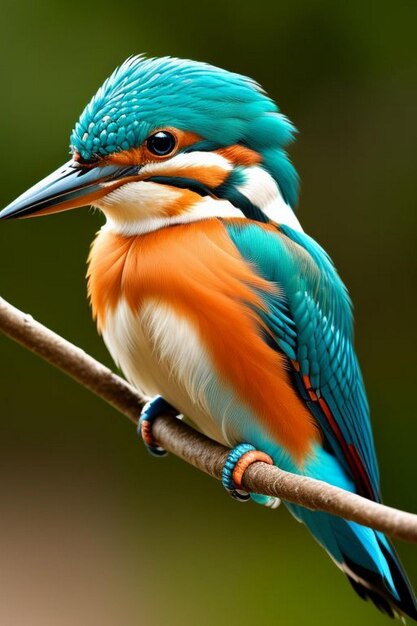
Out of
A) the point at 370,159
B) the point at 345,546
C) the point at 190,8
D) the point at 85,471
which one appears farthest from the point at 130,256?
the point at 85,471

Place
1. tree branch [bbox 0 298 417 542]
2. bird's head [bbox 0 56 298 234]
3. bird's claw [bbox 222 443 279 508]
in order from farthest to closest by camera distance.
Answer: bird's claw [bbox 222 443 279 508] → bird's head [bbox 0 56 298 234] → tree branch [bbox 0 298 417 542]

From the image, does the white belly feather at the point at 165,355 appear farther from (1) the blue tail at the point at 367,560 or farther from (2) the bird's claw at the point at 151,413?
(1) the blue tail at the point at 367,560

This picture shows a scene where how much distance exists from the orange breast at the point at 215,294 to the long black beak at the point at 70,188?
0.45 ft

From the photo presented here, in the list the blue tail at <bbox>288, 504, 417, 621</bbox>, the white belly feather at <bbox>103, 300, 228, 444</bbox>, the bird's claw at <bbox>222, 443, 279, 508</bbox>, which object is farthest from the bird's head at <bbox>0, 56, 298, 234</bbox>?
the blue tail at <bbox>288, 504, 417, 621</bbox>

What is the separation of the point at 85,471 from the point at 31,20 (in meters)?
1.27

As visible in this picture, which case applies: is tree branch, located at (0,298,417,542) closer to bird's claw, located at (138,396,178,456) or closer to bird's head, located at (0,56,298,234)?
bird's claw, located at (138,396,178,456)

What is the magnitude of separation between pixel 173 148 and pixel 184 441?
1.23ft

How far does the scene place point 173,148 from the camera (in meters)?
1.11

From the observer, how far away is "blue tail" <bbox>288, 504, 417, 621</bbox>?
125cm

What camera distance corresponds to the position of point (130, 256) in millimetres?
1227

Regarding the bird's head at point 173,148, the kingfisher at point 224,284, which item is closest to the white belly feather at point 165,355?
the kingfisher at point 224,284

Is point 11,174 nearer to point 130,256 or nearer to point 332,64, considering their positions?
point 332,64

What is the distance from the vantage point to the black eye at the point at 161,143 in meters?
1.10

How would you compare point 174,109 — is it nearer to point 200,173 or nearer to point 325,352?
point 200,173
